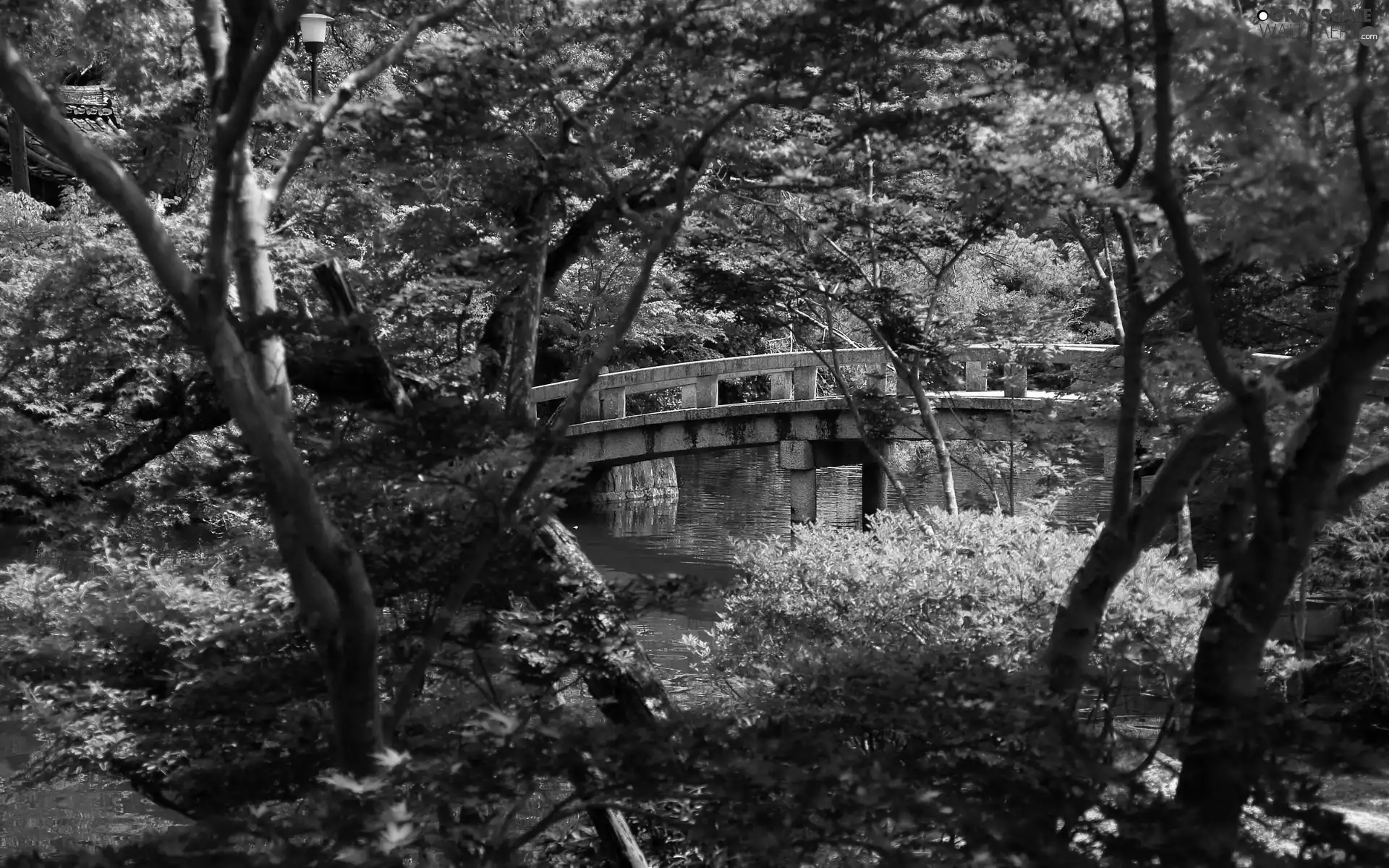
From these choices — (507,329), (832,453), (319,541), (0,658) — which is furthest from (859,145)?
(832,453)

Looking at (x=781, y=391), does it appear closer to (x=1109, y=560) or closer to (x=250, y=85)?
(x=1109, y=560)

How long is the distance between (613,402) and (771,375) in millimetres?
2206

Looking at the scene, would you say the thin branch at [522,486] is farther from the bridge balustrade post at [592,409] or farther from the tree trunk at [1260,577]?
the bridge balustrade post at [592,409]

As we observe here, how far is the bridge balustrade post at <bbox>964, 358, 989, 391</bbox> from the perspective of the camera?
560 inches

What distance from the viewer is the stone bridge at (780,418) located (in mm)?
13930

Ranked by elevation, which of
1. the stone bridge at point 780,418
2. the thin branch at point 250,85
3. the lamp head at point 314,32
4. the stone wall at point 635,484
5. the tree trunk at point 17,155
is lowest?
the stone wall at point 635,484

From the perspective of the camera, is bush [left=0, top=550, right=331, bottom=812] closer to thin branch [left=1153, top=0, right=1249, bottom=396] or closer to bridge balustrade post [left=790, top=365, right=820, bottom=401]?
thin branch [left=1153, top=0, right=1249, bottom=396]

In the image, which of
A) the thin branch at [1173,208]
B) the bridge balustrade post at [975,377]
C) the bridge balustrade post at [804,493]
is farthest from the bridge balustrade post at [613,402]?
the thin branch at [1173,208]

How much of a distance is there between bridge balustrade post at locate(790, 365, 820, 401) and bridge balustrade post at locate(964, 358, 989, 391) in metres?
1.80

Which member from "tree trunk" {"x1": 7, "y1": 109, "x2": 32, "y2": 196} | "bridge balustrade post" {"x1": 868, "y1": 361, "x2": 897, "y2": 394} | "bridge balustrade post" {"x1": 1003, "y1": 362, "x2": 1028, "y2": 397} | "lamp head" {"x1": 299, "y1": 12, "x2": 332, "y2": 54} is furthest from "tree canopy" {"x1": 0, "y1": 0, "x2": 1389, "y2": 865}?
"tree trunk" {"x1": 7, "y1": 109, "x2": 32, "y2": 196}

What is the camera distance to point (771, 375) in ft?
51.9

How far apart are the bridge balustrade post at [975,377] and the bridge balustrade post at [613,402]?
427cm

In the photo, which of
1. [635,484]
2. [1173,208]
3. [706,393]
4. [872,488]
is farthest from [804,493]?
[1173,208]

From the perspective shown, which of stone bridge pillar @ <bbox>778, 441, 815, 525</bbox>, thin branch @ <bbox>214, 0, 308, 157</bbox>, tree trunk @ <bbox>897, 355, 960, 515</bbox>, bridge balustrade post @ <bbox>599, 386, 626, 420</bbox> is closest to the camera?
thin branch @ <bbox>214, 0, 308, 157</bbox>
